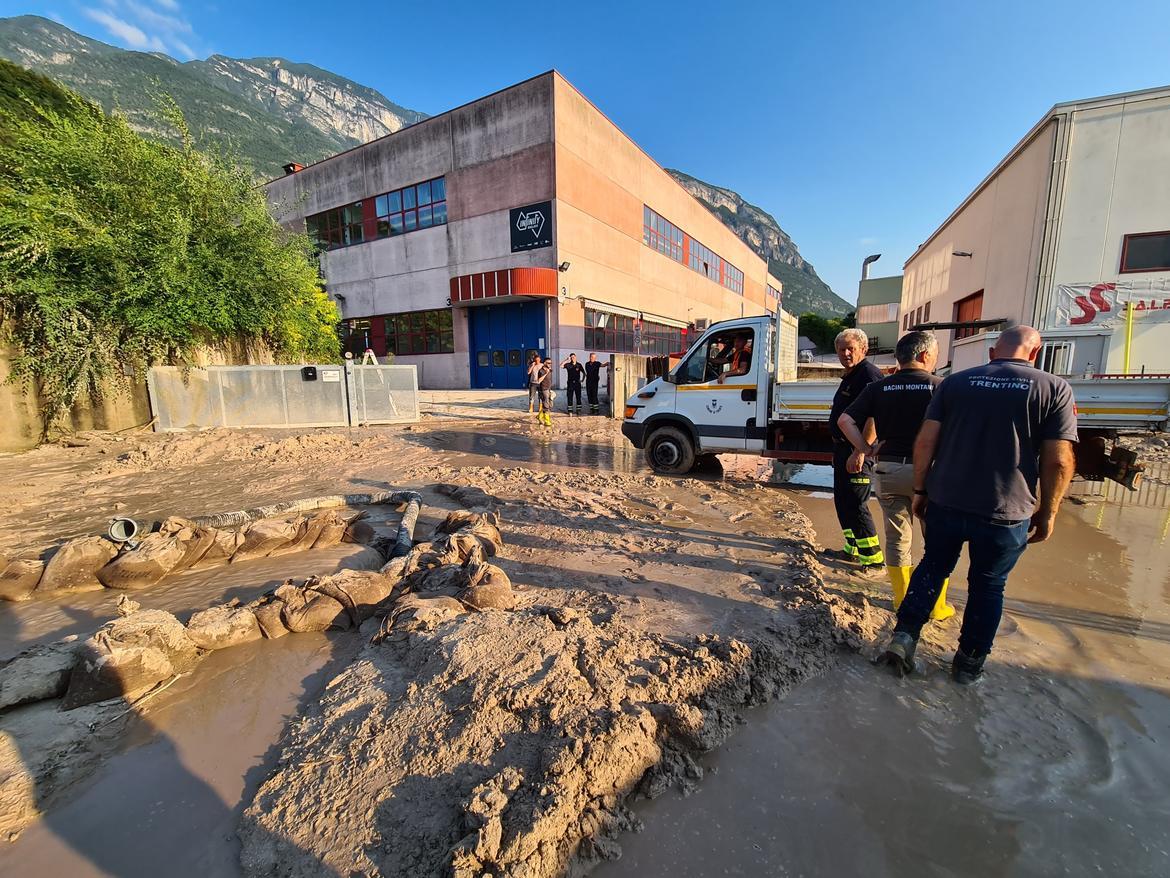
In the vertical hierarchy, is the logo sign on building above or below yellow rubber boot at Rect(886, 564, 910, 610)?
above

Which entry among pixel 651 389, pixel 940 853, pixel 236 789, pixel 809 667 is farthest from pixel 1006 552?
pixel 651 389

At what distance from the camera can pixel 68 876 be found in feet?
5.78

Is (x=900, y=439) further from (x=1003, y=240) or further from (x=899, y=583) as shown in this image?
(x=1003, y=240)

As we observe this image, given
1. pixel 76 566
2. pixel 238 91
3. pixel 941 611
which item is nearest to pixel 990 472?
pixel 941 611

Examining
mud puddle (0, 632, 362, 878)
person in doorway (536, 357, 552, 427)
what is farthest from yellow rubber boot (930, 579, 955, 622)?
person in doorway (536, 357, 552, 427)

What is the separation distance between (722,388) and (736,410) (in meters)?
0.38

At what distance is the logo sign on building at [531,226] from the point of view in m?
19.8

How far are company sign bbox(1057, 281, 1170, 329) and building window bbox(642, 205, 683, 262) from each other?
17.8 m

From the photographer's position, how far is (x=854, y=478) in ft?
13.9

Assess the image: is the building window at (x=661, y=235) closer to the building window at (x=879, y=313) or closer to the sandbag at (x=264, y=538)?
the building window at (x=879, y=313)

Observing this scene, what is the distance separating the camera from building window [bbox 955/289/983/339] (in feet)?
49.8

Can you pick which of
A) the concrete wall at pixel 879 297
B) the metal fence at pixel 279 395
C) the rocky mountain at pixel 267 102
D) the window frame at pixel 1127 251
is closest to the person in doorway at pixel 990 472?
the metal fence at pixel 279 395

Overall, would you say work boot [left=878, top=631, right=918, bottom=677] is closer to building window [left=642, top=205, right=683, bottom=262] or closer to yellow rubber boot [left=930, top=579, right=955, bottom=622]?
yellow rubber boot [left=930, top=579, right=955, bottom=622]

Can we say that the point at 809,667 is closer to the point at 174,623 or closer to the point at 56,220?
the point at 174,623
